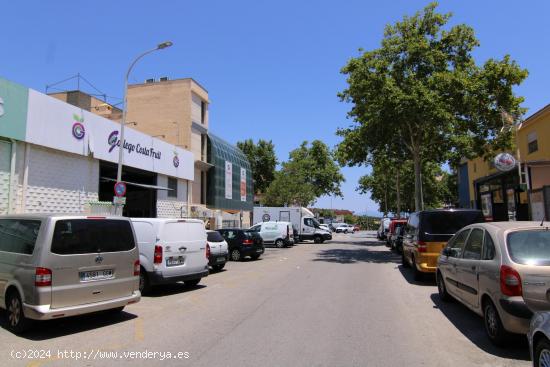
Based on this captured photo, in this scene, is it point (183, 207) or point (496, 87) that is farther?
point (183, 207)

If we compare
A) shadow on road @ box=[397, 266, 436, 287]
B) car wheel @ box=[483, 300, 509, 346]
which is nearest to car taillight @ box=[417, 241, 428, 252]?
shadow on road @ box=[397, 266, 436, 287]

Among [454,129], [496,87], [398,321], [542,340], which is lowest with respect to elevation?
[398,321]

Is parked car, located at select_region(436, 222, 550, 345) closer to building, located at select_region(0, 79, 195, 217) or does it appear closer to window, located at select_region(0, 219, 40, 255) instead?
window, located at select_region(0, 219, 40, 255)

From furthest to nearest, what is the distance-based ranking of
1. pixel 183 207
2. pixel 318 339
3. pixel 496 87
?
pixel 183 207
pixel 496 87
pixel 318 339

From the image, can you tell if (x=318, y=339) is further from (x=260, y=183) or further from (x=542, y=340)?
(x=260, y=183)

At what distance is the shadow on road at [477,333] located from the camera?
5.89m

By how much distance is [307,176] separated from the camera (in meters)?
71.9

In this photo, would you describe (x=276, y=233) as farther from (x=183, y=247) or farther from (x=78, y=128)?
(x=183, y=247)

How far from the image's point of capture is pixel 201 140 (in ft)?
126

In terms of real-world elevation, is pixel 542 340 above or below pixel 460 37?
below

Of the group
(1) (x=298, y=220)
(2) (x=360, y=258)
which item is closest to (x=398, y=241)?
(2) (x=360, y=258)

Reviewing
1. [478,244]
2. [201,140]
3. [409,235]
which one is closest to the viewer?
[478,244]

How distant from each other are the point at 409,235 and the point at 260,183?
57842 mm

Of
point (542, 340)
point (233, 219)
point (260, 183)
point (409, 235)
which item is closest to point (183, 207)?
point (233, 219)
